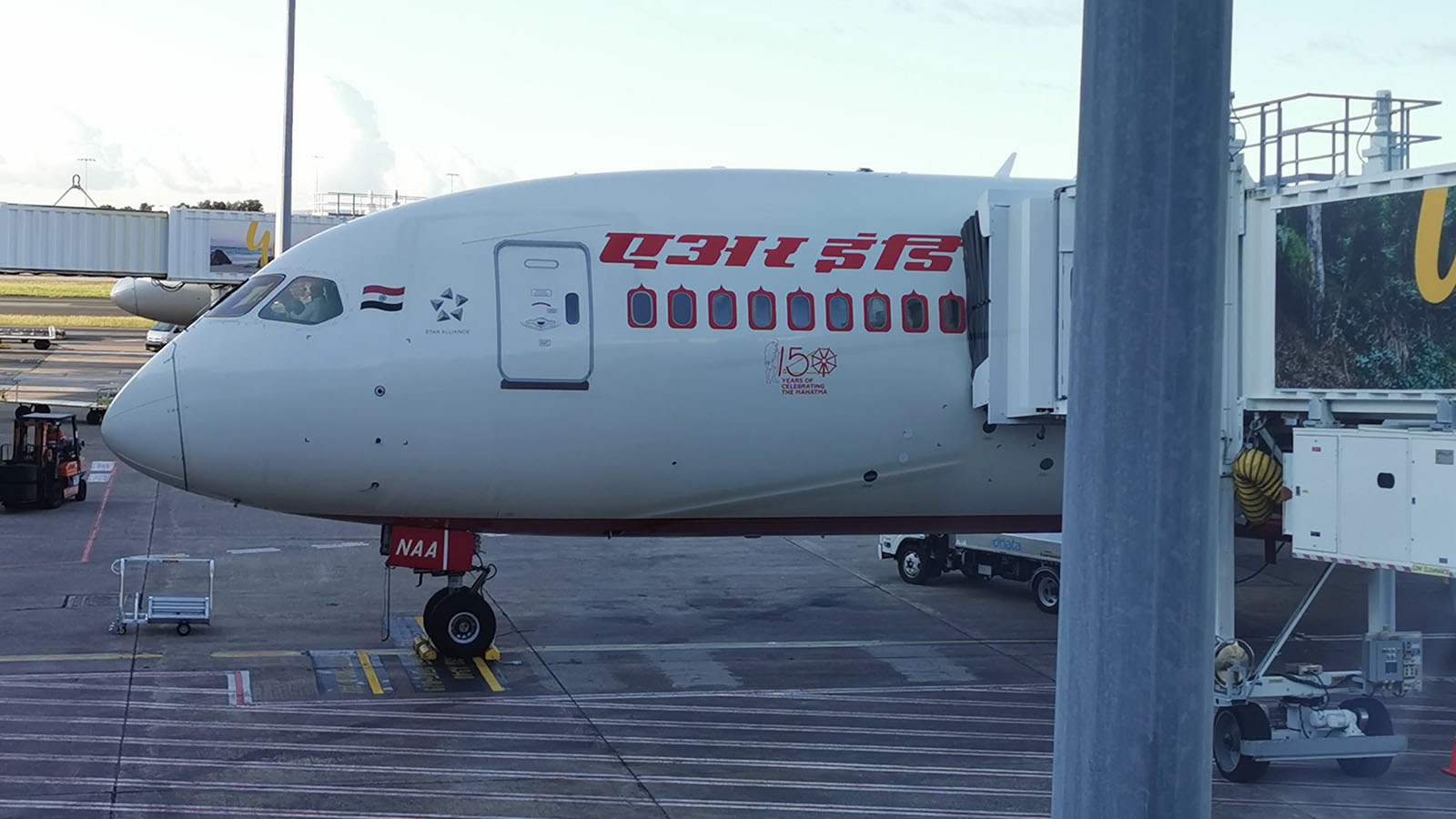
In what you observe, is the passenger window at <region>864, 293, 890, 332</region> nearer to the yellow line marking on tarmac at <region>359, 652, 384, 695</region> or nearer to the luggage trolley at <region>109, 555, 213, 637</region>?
the yellow line marking on tarmac at <region>359, 652, 384, 695</region>

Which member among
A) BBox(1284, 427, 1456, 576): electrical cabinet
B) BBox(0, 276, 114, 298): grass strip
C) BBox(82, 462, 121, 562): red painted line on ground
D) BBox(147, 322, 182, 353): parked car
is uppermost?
BBox(0, 276, 114, 298): grass strip

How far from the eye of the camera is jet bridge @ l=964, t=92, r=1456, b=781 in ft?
39.4

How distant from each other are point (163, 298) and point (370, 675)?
58749mm

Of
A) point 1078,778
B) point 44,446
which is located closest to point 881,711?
point 1078,778

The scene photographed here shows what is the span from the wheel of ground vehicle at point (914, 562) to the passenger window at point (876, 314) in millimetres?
8396

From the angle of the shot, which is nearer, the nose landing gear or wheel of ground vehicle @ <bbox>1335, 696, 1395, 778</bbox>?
wheel of ground vehicle @ <bbox>1335, 696, 1395, 778</bbox>

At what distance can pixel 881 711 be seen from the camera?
16.0 meters

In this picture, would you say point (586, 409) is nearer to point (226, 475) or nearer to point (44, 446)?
point (226, 475)

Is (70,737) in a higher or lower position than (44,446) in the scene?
lower

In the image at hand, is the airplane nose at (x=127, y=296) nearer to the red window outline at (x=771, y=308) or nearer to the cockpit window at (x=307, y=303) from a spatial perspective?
the cockpit window at (x=307, y=303)

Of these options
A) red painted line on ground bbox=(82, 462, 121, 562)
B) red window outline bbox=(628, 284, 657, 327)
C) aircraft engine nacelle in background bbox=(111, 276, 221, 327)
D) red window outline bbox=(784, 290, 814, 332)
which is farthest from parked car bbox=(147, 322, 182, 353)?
red window outline bbox=(784, 290, 814, 332)

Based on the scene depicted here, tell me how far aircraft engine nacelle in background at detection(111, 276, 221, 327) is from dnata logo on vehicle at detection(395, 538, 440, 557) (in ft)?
187

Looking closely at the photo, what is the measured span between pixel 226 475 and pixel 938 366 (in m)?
8.33

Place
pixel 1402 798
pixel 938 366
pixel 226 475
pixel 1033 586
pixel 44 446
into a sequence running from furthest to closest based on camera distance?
pixel 44 446 < pixel 1033 586 < pixel 938 366 < pixel 226 475 < pixel 1402 798
